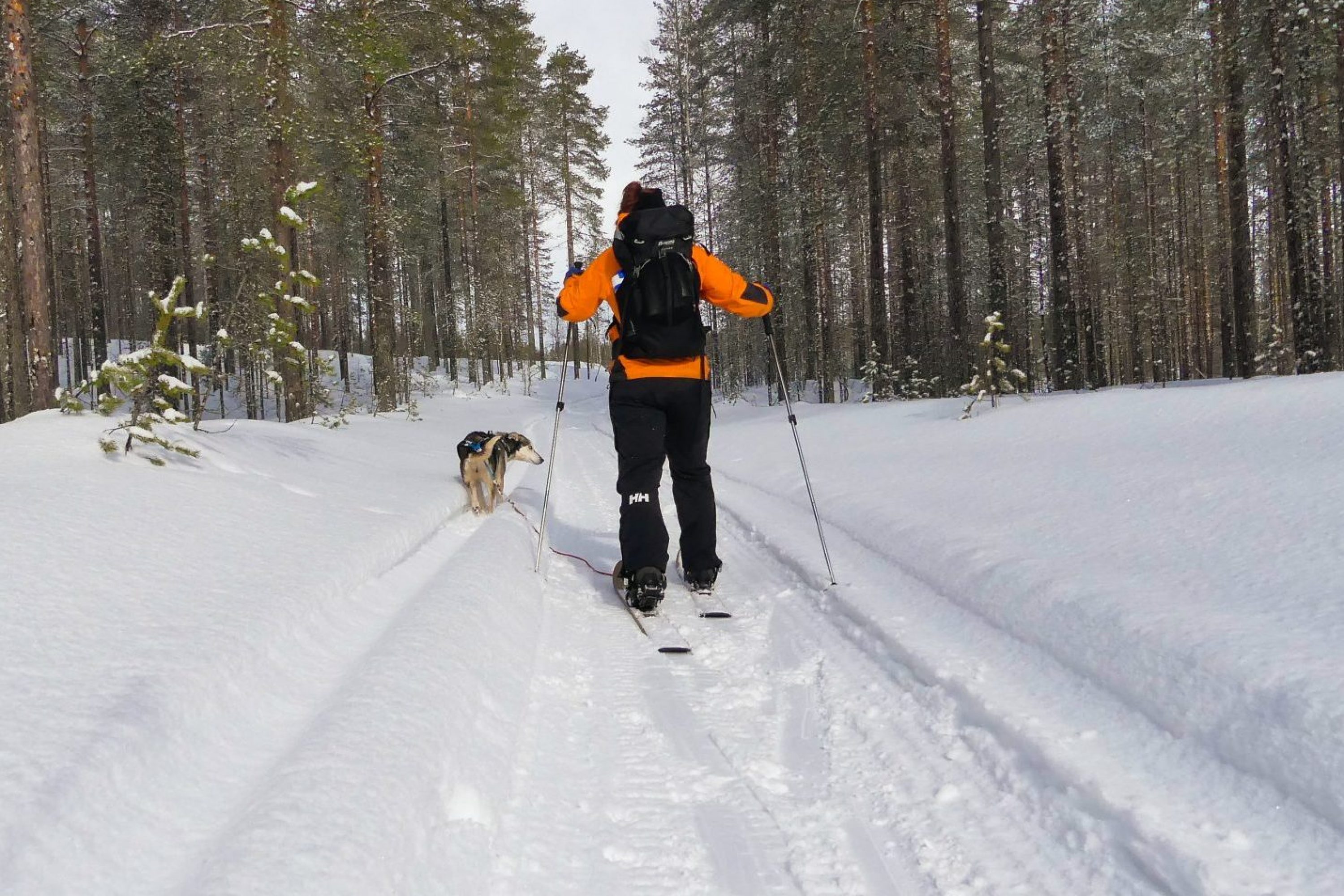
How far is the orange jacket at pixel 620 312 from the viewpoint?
403 centimetres

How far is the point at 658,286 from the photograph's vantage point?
3.88m

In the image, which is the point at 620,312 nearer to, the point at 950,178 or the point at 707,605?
the point at 707,605

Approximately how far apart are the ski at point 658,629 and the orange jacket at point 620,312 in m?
1.26

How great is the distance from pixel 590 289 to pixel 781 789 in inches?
117

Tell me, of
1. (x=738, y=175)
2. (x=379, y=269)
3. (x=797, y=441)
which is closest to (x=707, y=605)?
(x=797, y=441)

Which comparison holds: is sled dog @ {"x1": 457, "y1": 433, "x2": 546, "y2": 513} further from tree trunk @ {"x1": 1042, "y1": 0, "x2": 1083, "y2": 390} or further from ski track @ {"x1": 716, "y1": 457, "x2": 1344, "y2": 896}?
tree trunk @ {"x1": 1042, "y1": 0, "x2": 1083, "y2": 390}

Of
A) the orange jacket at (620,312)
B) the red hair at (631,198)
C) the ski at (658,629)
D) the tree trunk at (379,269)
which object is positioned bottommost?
the ski at (658,629)

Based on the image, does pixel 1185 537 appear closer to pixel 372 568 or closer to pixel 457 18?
pixel 372 568

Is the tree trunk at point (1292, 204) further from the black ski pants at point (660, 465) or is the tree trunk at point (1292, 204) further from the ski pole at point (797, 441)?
the black ski pants at point (660, 465)

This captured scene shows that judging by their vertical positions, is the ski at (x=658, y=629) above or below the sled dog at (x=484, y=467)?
below

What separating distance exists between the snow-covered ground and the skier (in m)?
0.39

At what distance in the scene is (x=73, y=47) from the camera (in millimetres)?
17609

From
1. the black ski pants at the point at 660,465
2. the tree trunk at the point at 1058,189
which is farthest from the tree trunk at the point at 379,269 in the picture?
the tree trunk at the point at 1058,189

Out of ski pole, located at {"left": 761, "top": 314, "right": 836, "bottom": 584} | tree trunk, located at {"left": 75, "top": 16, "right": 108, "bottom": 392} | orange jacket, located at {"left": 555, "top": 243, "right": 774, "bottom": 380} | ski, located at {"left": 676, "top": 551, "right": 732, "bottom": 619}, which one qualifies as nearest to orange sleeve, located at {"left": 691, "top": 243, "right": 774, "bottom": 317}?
orange jacket, located at {"left": 555, "top": 243, "right": 774, "bottom": 380}
